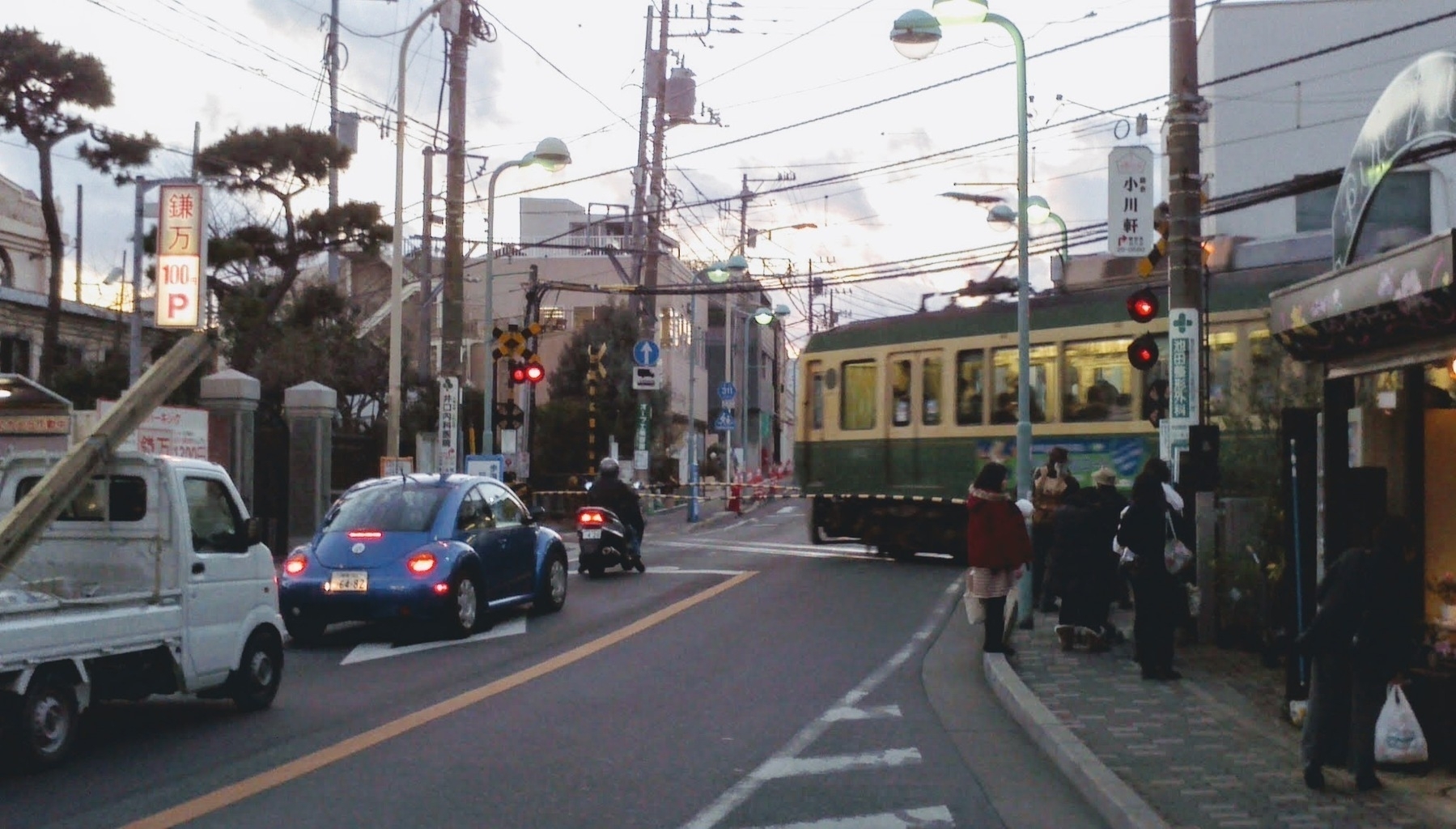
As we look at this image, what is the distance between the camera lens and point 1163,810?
24.8ft

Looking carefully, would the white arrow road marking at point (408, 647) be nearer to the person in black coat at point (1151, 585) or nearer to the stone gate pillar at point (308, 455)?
the person in black coat at point (1151, 585)

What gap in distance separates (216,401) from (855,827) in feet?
60.4

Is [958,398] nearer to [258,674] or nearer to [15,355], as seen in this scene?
[258,674]

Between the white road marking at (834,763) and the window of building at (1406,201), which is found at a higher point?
the window of building at (1406,201)

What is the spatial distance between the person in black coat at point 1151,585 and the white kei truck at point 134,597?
21.7 feet

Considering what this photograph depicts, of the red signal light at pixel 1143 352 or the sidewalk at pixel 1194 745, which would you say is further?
the red signal light at pixel 1143 352

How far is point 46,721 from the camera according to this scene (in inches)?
338

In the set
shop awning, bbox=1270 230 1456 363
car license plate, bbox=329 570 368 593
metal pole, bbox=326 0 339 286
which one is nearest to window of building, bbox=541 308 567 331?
metal pole, bbox=326 0 339 286

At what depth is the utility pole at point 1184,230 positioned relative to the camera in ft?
46.9

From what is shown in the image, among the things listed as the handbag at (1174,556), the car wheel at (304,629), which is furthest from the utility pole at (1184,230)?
the car wheel at (304,629)


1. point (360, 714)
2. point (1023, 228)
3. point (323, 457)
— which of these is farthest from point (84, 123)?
point (360, 714)

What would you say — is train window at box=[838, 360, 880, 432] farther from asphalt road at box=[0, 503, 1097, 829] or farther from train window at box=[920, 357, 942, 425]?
asphalt road at box=[0, 503, 1097, 829]

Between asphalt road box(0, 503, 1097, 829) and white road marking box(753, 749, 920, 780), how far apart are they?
0.02 meters

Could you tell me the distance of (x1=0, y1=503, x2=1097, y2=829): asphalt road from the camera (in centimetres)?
780
